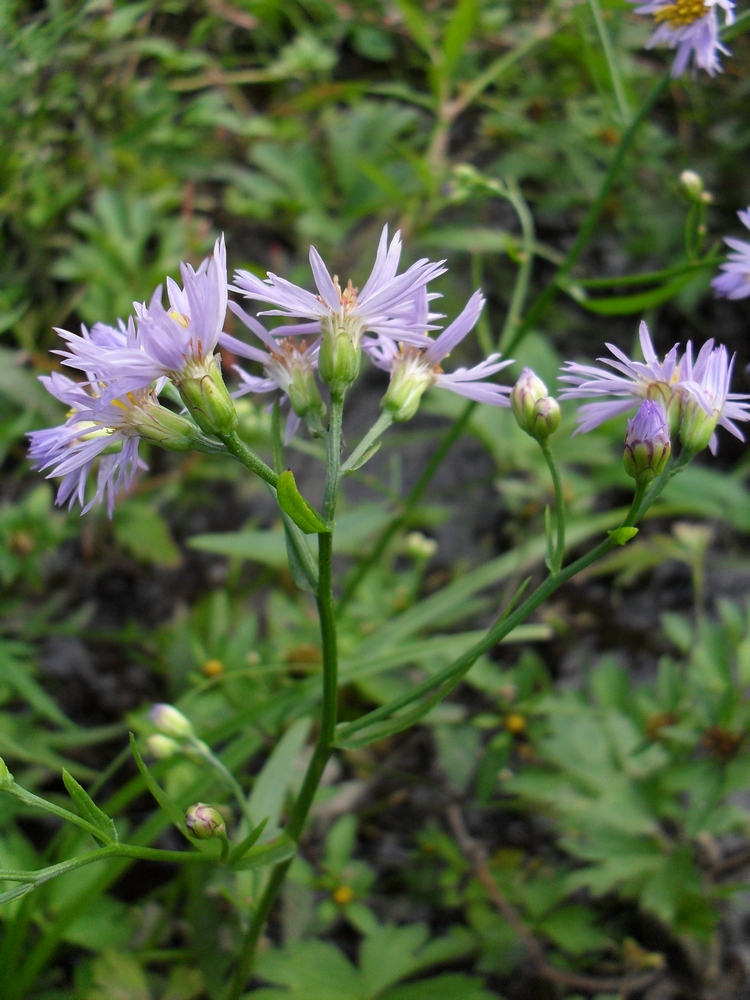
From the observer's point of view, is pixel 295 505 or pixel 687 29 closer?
pixel 295 505

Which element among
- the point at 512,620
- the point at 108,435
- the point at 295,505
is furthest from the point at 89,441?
the point at 512,620

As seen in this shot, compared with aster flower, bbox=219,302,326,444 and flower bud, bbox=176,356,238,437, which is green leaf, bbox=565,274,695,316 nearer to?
aster flower, bbox=219,302,326,444

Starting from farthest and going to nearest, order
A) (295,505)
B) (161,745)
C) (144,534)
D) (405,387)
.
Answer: (144,534) → (161,745) → (405,387) → (295,505)

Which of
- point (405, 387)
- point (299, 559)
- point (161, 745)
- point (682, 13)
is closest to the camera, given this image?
point (299, 559)

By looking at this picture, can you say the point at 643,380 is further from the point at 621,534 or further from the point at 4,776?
the point at 4,776

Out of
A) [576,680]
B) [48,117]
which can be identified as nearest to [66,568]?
[48,117]

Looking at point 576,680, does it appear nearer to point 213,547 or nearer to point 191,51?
point 213,547
